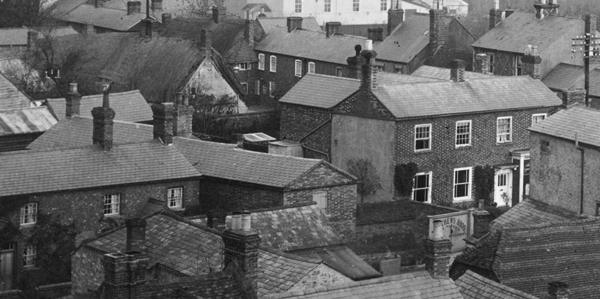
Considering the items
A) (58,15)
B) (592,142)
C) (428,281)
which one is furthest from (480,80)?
(58,15)

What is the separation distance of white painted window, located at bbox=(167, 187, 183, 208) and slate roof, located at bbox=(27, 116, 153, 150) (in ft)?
14.7

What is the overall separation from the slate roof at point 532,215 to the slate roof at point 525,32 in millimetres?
29314

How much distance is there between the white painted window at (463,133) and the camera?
6219 cm

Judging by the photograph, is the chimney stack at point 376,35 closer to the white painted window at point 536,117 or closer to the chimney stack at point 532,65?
the chimney stack at point 532,65

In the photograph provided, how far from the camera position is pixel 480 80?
6519 centimetres

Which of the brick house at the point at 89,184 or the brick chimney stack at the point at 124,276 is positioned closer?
the brick chimney stack at the point at 124,276

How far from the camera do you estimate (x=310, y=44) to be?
8956cm

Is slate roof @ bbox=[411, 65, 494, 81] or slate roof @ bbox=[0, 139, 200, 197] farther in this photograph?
slate roof @ bbox=[411, 65, 494, 81]

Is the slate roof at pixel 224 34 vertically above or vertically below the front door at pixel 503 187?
above

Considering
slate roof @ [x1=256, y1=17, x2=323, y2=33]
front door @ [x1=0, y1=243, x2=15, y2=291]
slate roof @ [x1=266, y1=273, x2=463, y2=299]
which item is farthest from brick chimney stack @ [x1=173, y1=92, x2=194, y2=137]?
slate roof @ [x1=256, y1=17, x2=323, y2=33]

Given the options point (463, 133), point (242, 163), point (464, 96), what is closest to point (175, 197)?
point (242, 163)

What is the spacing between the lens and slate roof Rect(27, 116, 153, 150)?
57.5 metres

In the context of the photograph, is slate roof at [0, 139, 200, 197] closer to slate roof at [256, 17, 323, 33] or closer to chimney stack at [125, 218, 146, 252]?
chimney stack at [125, 218, 146, 252]

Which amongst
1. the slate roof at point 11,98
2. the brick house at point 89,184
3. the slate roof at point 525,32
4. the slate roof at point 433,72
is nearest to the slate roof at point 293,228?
the brick house at point 89,184
